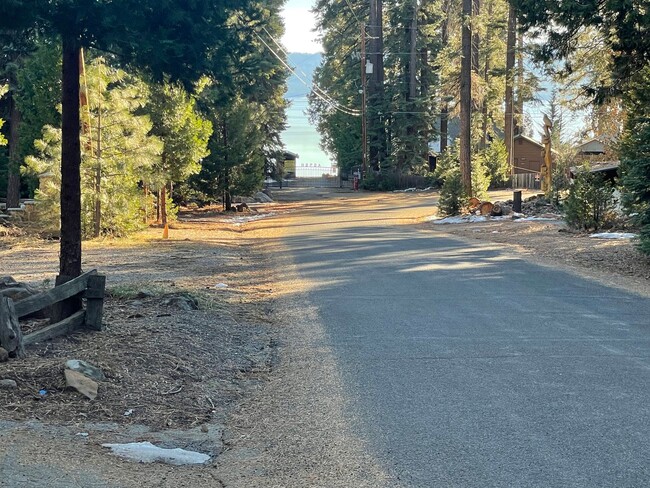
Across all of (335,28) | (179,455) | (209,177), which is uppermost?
(335,28)

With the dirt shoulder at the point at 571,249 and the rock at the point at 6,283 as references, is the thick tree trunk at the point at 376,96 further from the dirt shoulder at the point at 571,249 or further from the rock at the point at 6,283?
the rock at the point at 6,283

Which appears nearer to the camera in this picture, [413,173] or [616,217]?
[616,217]

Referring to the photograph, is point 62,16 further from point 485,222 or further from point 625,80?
point 485,222

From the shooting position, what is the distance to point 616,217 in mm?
21906

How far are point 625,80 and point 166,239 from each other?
13455mm

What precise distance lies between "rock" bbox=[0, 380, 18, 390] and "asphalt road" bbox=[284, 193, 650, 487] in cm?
278

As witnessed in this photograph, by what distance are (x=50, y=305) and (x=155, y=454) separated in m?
3.57

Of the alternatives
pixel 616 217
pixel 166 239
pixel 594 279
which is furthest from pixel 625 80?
pixel 166 239

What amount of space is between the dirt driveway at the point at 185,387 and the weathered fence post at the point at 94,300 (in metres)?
0.26

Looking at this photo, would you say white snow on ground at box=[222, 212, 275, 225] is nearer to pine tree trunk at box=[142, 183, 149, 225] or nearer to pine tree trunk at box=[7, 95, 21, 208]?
pine tree trunk at box=[142, 183, 149, 225]

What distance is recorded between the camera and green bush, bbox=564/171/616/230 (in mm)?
21766

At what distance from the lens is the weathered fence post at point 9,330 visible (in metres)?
6.98

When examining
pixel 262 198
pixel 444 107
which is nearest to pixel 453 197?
pixel 262 198

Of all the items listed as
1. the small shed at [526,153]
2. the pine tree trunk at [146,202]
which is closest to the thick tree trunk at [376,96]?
the small shed at [526,153]
